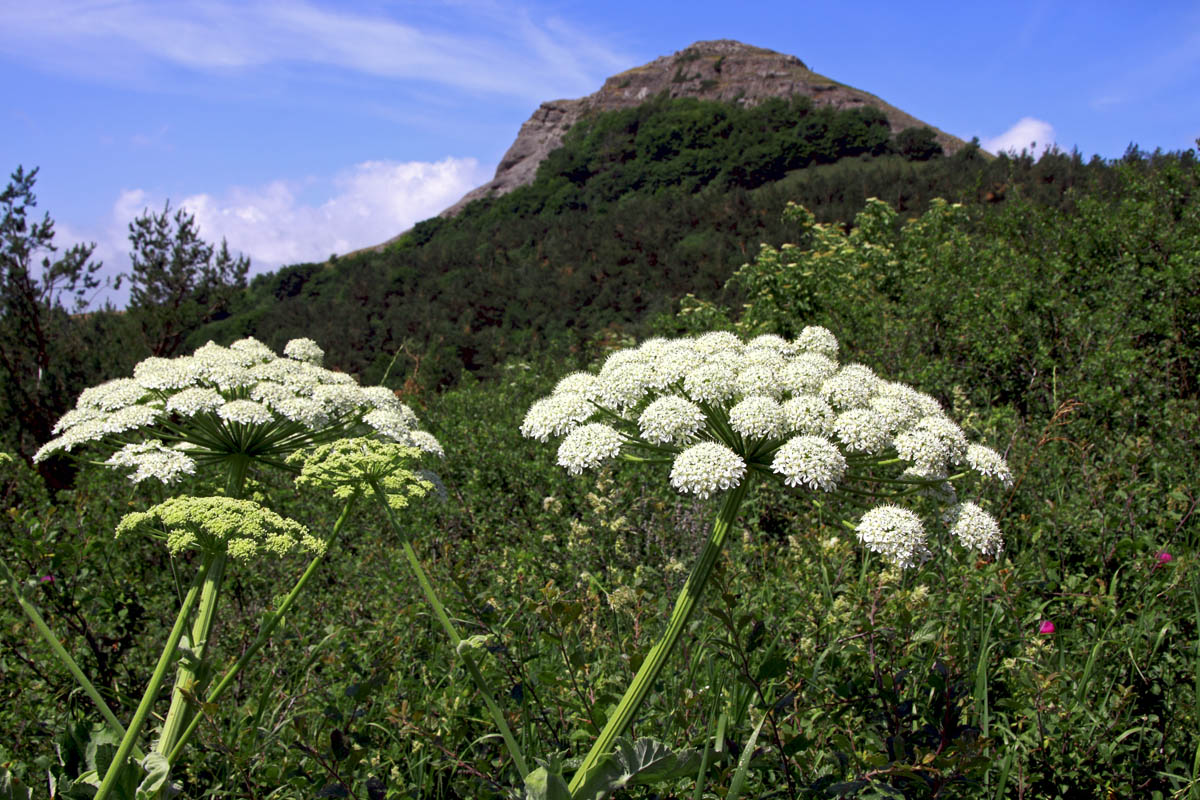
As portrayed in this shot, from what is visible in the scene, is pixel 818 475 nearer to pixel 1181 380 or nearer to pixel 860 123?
pixel 1181 380

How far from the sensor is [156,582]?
204 inches

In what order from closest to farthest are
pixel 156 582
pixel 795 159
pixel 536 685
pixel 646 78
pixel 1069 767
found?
1. pixel 1069 767
2. pixel 536 685
3. pixel 156 582
4. pixel 795 159
5. pixel 646 78

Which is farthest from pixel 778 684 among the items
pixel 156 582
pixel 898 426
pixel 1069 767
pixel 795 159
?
pixel 795 159

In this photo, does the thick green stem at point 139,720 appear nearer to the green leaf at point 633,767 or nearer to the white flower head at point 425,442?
the green leaf at point 633,767

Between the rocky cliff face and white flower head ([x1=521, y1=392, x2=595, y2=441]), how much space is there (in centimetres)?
11584

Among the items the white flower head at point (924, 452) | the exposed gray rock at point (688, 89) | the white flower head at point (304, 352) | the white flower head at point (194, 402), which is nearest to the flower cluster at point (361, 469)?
the white flower head at point (194, 402)

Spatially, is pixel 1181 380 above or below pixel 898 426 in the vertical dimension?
above

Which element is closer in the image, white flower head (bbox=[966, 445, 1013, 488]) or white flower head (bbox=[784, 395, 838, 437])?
white flower head (bbox=[784, 395, 838, 437])

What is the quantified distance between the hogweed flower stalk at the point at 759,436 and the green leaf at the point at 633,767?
62mm

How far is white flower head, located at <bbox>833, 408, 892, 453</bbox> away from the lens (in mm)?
2273

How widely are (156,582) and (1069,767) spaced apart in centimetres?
562

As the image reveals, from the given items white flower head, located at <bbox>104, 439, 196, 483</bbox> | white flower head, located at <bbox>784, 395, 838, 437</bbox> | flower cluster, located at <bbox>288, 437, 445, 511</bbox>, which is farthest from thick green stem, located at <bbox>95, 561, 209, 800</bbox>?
white flower head, located at <bbox>784, 395, 838, 437</bbox>

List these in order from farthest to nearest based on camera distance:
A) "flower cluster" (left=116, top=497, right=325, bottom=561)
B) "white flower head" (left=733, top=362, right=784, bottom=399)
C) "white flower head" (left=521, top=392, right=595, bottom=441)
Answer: "white flower head" (left=521, top=392, right=595, bottom=441) < "white flower head" (left=733, top=362, right=784, bottom=399) < "flower cluster" (left=116, top=497, right=325, bottom=561)

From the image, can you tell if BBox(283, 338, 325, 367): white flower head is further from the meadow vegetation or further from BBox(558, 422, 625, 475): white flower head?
BBox(558, 422, 625, 475): white flower head
